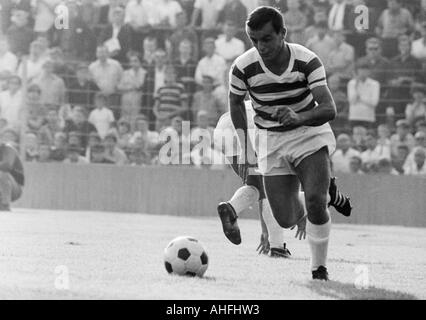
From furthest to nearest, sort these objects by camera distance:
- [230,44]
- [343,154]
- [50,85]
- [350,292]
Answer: [50,85]
[230,44]
[343,154]
[350,292]

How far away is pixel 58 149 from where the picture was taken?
69.5ft

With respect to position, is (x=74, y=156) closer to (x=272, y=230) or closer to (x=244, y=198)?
(x=272, y=230)

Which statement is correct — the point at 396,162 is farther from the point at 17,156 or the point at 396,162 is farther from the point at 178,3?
the point at 17,156

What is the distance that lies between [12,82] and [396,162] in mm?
8015

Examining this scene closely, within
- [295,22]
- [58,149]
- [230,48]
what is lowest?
[58,149]

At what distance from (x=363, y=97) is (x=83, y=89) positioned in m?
5.64

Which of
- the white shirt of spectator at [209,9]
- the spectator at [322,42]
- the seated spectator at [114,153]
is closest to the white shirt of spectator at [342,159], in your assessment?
the spectator at [322,42]

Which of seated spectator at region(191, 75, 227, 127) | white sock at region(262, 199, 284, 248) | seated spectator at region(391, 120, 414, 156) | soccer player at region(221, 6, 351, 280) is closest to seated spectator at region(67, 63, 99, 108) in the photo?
seated spectator at region(191, 75, 227, 127)

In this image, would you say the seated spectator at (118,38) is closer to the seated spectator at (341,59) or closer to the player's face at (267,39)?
the seated spectator at (341,59)

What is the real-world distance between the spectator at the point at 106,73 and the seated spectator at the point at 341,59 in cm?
427

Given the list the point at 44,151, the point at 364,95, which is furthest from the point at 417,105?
the point at 44,151

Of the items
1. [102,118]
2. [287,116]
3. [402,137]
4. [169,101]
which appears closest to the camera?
[287,116]

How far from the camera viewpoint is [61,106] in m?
20.8

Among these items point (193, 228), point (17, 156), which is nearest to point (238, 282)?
point (193, 228)
